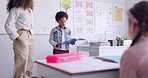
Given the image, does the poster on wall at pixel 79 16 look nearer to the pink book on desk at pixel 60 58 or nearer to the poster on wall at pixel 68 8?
the poster on wall at pixel 68 8

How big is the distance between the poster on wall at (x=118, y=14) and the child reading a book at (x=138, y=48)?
3.28m

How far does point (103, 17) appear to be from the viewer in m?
3.97

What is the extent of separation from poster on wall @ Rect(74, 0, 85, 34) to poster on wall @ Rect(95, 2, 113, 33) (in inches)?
13.0

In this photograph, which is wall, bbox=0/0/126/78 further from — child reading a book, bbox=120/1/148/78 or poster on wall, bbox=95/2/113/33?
child reading a book, bbox=120/1/148/78

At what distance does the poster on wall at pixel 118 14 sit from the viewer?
4117 mm

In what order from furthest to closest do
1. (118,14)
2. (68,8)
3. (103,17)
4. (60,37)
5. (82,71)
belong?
(118,14), (103,17), (68,8), (60,37), (82,71)

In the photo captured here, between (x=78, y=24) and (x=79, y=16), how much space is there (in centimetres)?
16

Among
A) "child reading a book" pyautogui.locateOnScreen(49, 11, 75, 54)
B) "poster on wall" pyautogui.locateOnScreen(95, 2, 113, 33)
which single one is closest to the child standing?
"child reading a book" pyautogui.locateOnScreen(49, 11, 75, 54)

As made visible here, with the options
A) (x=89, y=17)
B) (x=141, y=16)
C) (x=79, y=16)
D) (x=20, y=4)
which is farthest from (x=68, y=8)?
(x=141, y=16)

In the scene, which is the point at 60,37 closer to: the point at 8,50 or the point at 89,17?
the point at 8,50

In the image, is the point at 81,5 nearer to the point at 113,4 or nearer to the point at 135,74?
the point at 113,4

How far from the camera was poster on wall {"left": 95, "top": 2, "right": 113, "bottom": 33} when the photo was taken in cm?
390

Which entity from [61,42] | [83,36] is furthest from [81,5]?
[61,42]

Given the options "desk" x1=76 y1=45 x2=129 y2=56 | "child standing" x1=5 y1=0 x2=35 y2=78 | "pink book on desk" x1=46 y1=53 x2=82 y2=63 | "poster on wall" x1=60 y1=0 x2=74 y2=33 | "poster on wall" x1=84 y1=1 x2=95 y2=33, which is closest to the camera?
"pink book on desk" x1=46 y1=53 x2=82 y2=63
